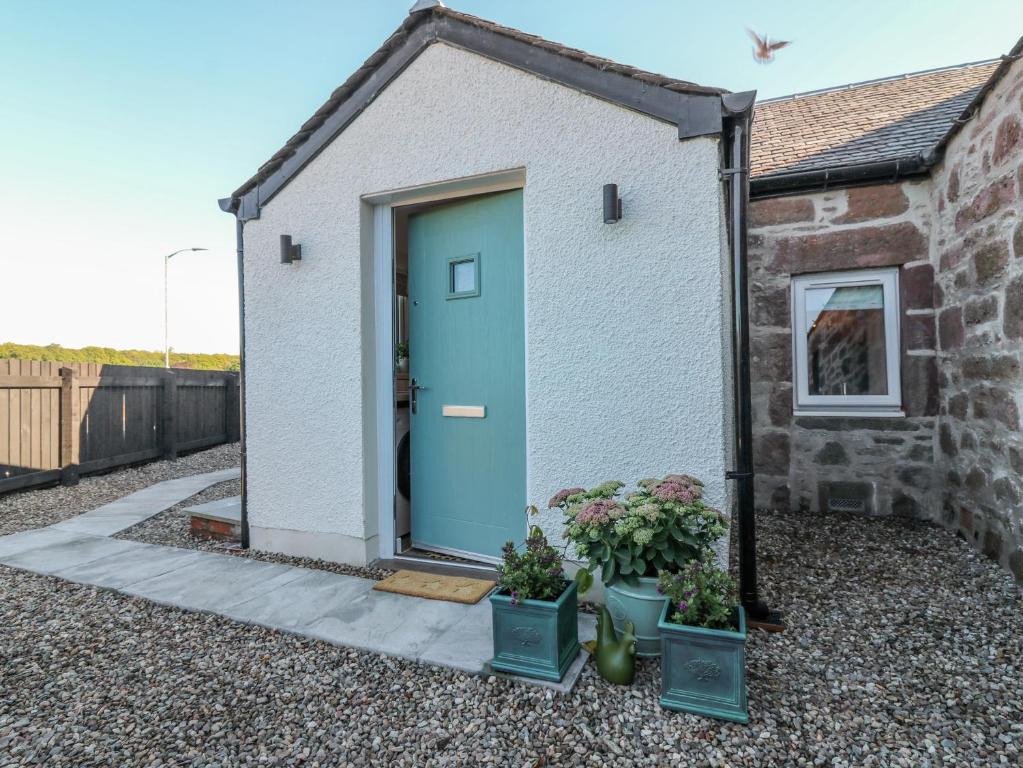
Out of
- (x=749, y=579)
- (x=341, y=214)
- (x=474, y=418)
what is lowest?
(x=749, y=579)

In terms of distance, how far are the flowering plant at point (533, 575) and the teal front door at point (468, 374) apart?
1047mm

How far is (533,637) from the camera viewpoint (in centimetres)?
215

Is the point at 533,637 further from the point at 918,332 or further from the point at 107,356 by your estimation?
the point at 107,356

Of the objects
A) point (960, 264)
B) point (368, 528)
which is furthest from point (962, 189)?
point (368, 528)

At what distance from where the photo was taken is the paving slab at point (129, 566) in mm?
3367

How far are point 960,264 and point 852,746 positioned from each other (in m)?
3.55

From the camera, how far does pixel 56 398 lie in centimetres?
664

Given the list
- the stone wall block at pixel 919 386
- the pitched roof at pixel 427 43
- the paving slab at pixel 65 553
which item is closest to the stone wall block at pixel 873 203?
the stone wall block at pixel 919 386

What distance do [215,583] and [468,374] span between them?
2089mm

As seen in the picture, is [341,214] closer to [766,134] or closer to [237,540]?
[237,540]

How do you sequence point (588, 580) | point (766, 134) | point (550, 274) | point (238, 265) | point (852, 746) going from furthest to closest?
1. point (766, 134)
2. point (238, 265)
3. point (550, 274)
4. point (588, 580)
5. point (852, 746)

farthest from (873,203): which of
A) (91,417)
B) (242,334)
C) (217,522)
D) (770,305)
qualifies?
(91,417)

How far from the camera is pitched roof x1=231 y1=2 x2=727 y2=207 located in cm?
274

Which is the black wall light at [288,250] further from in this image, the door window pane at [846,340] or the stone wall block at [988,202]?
the stone wall block at [988,202]
